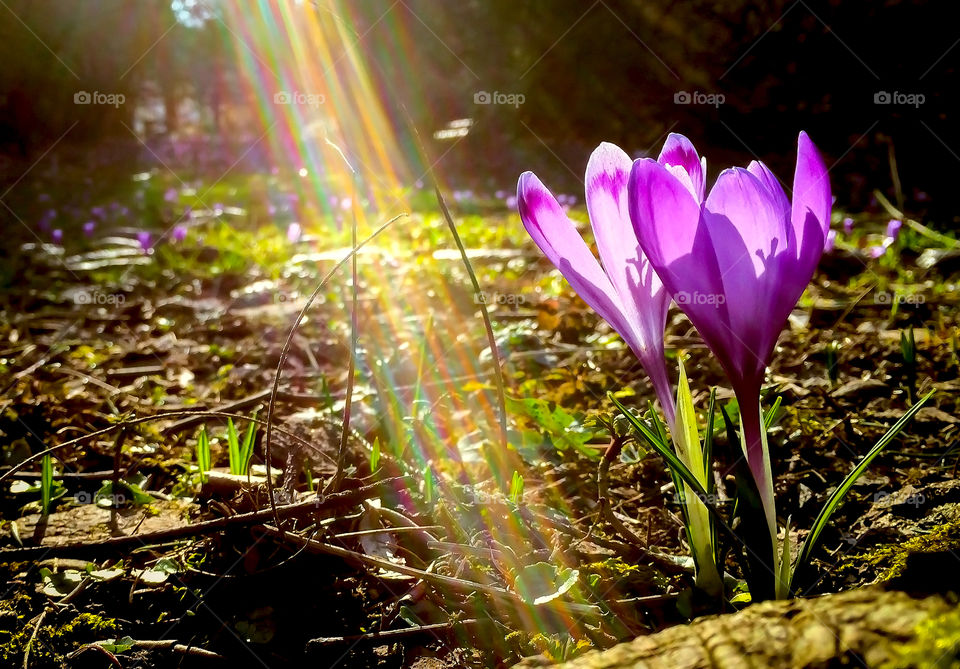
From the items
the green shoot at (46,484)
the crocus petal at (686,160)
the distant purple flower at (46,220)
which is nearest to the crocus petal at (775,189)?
the crocus petal at (686,160)

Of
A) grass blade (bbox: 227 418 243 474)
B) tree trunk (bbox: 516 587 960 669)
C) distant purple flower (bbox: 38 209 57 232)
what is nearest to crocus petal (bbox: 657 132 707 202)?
tree trunk (bbox: 516 587 960 669)

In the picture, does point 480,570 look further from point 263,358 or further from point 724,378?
point 263,358

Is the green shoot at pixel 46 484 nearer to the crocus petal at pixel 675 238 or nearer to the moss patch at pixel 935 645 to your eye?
the crocus petal at pixel 675 238

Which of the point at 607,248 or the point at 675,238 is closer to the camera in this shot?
the point at 675,238

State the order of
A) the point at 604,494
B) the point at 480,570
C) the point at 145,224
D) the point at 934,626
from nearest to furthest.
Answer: the point at 934,626 → the point at 480,570 → the point at 604,494 → the point at 145,224

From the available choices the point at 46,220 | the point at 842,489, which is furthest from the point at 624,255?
the point at 46,220

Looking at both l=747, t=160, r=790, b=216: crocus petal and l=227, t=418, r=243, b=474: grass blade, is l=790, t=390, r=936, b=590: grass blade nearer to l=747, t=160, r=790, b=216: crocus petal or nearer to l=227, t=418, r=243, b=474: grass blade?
l=747, t=160, r=790, b=216: crocus petal

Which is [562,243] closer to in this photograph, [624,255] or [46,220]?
[624,255]

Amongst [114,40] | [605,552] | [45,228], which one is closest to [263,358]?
[605,552]
